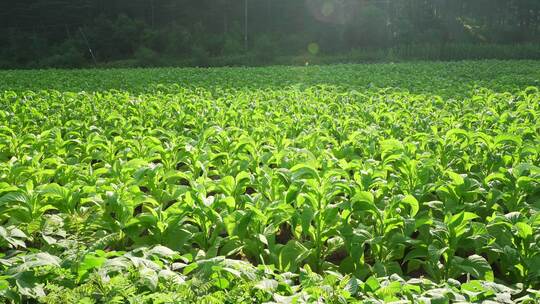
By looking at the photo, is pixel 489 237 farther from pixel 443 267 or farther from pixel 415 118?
pixel 415 118

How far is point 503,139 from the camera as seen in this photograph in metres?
4.48

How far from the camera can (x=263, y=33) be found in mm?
44406

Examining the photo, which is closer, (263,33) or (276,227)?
(276,227)

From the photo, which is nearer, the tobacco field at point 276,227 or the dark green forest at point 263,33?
the tobacco field at point 276,227

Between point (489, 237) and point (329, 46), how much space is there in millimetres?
40024

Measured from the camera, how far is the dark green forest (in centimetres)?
3691

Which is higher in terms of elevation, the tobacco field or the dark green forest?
the dark green forest

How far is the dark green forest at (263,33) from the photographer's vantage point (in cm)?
3691

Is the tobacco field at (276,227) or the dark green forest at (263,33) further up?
the dark green forest at (263,33)

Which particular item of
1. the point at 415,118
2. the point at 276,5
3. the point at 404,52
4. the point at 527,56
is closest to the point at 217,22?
the point at 276,5

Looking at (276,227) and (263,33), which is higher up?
(263,33)

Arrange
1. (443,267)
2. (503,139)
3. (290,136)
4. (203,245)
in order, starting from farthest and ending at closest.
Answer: (290,136)
(503,139)
(203,245)
(443,267)

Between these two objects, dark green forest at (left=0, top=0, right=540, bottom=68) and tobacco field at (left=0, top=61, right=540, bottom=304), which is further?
dark green forest at (left=0, top=0, right=540, bottom=68)

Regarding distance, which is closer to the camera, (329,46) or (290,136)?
(290,136)
